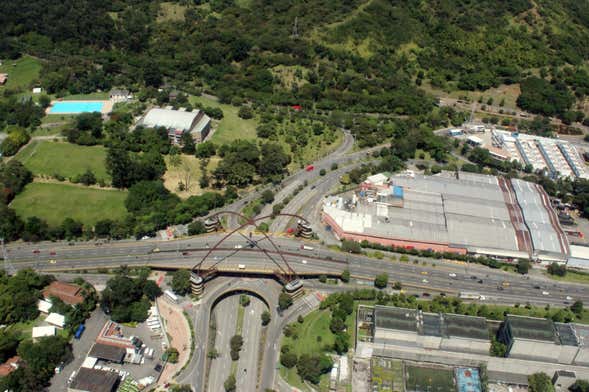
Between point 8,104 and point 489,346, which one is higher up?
point 8,104

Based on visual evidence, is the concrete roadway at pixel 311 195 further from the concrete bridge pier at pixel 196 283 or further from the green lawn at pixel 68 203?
the green lawn at pixel 68 203

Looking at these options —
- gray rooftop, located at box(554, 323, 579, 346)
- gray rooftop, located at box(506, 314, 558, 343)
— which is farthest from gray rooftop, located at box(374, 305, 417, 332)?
gray rooftop, located at box(554, 323, 579, 346)

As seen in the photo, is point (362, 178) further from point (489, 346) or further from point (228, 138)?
point (489, 346)

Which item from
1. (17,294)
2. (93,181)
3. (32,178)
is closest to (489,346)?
(17,294)

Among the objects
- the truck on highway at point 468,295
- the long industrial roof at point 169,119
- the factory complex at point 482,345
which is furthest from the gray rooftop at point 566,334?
the long industrial roof at point 169,119

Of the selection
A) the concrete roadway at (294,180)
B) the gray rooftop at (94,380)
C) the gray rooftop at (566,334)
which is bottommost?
the gray rooftop at (94,380)

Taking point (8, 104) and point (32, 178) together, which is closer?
point (32, 178)
